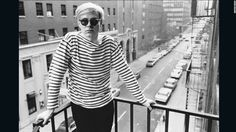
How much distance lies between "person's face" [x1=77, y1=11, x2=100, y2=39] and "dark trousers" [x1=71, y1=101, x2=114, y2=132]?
0.69 meters

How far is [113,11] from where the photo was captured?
22.1 meters

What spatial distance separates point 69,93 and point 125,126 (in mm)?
9830

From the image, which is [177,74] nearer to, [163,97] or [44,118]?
[163,97]

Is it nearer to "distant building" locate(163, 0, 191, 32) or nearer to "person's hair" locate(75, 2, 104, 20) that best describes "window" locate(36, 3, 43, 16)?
"person's hair" locate(75, 2, 104, 20)

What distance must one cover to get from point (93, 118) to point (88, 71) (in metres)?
0.47

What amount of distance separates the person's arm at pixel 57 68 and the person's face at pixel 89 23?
0.19 m

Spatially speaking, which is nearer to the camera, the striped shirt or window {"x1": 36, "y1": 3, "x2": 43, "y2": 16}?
the striped shirt

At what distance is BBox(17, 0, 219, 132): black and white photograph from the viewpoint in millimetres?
1925

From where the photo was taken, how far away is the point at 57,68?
191 centimetres

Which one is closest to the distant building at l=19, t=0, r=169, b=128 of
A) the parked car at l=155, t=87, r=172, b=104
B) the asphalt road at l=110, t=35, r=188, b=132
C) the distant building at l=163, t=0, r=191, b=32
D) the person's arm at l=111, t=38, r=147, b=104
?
the asphalt road at l=110, t=35, r=188, b=132

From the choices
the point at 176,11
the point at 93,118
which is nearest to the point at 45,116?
A: the point at 93,118
